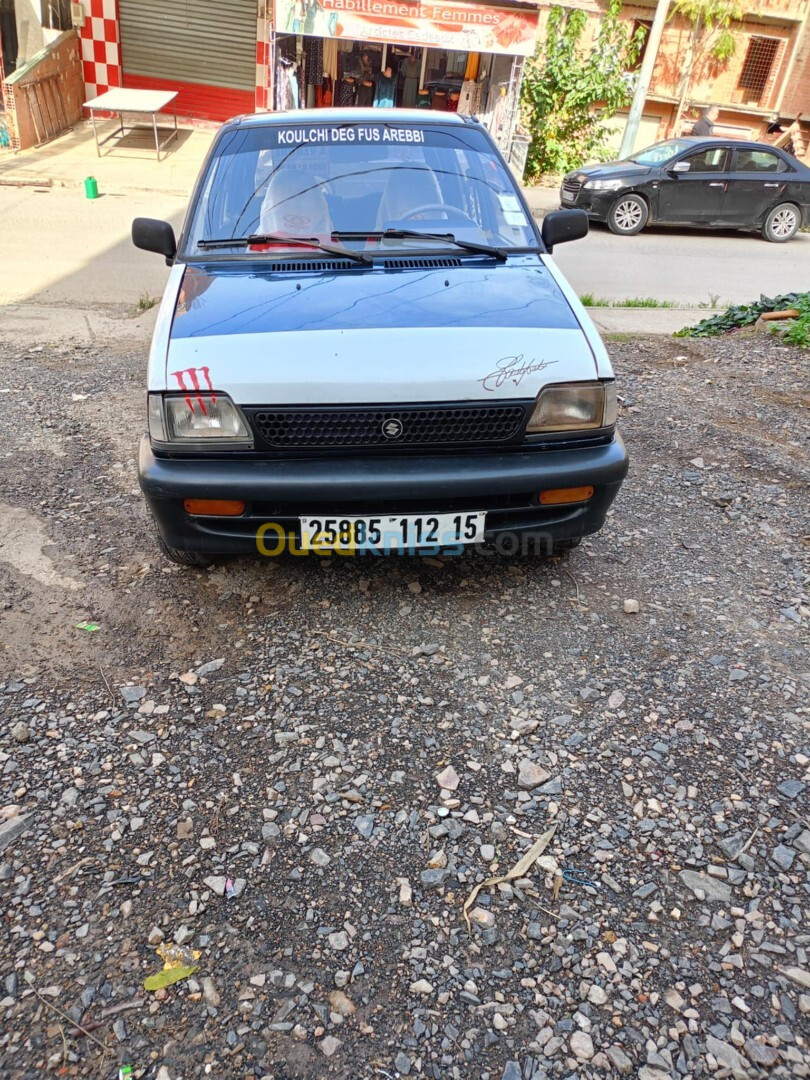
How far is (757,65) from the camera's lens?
75.4 ft

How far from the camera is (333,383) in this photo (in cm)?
260

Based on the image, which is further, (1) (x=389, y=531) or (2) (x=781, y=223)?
(2) (x=781, y=223)

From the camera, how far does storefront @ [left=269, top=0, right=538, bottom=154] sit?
13.7 metres

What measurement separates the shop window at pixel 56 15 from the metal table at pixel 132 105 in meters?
1.41

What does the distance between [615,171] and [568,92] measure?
4.37 m

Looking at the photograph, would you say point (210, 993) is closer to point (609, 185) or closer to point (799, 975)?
point (799, 975)

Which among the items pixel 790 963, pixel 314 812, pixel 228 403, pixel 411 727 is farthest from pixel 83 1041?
pixel 228 403

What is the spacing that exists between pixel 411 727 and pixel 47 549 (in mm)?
1905

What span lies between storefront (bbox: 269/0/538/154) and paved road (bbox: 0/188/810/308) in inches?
174

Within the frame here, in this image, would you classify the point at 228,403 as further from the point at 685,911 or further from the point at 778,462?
the point at 778,462

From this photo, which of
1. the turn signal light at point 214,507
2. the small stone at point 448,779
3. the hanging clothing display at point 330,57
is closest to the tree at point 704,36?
the hanging clothing display at point 330,57

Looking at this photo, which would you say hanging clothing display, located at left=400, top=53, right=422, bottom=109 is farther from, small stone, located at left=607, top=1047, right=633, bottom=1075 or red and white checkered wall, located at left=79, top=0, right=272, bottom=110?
small stone, located at left=607, top=1047, right=633, bottom=1075

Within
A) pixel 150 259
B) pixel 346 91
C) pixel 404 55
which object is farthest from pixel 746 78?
pixel 150 259

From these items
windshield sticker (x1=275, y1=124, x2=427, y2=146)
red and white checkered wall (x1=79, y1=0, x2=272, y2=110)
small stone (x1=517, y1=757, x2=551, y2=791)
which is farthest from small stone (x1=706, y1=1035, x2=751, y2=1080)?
red and white checkered wall (x1=79, y1=0, x2=272, y2=110)
